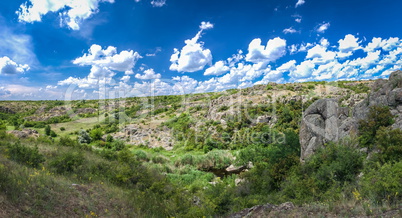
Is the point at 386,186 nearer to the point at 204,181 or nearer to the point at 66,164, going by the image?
the point at 66,164

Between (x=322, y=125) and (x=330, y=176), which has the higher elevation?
(x=322, y=125)

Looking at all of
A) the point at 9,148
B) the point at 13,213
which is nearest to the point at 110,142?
the point at 9,148

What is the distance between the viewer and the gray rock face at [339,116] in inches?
434

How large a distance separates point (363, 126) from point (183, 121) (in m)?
31.3

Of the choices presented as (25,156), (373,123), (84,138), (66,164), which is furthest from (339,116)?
(84,138)

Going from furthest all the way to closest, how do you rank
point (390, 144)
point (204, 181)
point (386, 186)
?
1. point (204, 181)
2. point (390, 144)
3. point (386, 186)

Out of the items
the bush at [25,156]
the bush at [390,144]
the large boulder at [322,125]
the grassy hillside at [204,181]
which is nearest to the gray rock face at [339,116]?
the large boulder at [322,125]

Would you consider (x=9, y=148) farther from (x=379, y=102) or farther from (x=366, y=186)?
(x=379, y=102)

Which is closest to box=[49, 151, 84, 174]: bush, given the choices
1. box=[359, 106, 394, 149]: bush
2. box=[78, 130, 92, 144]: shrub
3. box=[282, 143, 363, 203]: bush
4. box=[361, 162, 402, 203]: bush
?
box=[282, 143, 363, 203]: bush

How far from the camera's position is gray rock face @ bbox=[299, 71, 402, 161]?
11016 millimetres

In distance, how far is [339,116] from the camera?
1355cm

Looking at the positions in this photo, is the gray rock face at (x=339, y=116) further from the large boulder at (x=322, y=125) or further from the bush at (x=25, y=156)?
the bush at (x=25, y=156)

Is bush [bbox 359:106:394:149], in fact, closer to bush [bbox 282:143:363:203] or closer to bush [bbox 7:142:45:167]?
bush [bbox 282:143:363:203]

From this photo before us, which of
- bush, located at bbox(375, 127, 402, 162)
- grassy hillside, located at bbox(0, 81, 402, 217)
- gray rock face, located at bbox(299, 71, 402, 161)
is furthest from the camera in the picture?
gray rock face, located at bbox(299, 71, 402, 161)
